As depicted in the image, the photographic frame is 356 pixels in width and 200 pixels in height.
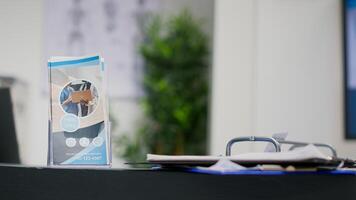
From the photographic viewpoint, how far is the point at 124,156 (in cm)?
356

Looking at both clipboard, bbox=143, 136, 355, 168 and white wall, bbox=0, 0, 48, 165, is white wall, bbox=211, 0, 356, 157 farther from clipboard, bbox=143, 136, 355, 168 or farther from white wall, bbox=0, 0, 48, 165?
clipboard, bbox=143, 136, 355, 168

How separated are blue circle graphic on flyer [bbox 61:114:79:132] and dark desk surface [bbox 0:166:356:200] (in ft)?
0.36

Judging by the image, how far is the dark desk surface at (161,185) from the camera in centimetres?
79

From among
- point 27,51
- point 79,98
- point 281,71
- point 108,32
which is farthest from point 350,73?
point 79,98

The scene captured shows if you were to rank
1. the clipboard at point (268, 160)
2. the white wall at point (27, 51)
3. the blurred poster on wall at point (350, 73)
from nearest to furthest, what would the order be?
the clipboard at point (268, 160), the blurred poster on wall at point (350, 73), the white wall at point (27, 51)

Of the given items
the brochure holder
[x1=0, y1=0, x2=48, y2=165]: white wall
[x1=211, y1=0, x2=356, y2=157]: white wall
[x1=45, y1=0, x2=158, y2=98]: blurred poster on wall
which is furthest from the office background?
the brochure holder

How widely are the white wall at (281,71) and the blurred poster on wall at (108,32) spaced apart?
867 mm

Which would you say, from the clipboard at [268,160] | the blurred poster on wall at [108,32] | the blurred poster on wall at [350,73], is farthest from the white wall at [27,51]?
the clipboard at [268,160]

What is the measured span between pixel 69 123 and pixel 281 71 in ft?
8.20

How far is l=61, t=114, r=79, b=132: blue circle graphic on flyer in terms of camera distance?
91 cm

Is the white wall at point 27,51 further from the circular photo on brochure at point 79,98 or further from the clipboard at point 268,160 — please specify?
the clipboard at point 268,160

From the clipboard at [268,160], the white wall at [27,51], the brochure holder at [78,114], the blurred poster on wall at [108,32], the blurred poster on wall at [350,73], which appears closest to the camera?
the clipboard at [268,160]

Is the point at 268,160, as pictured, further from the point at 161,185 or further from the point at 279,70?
the point at 279,70

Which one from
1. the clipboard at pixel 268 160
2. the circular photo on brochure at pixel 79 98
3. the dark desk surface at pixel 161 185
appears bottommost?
the dark desk surface at pixel 161 185
